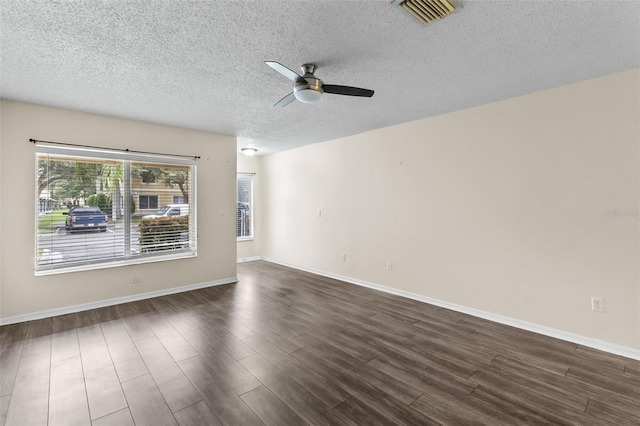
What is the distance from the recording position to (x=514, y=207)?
330cm

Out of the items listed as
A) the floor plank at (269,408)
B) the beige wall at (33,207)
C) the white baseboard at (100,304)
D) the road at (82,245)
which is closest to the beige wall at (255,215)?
the beige wall at (33,207)

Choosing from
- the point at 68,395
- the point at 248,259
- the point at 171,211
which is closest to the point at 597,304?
the point at 68,395

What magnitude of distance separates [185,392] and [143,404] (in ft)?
0.87

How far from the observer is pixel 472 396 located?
6.81 feet

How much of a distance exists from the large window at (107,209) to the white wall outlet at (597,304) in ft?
17.0

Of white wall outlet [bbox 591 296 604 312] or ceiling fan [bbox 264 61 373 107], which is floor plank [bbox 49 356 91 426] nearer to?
ceiling fan [bbox 264 61 373 107]

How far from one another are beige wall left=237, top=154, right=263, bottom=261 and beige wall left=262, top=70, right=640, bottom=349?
283 centimetres

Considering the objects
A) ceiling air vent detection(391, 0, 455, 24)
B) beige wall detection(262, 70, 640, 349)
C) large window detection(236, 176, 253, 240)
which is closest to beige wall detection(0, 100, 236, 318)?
large window detection(236, 176, 253, 240)

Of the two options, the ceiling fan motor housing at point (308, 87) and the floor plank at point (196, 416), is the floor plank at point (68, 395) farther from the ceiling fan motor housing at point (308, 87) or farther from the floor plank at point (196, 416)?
the ceiling fan motor housing at point (308, 87)

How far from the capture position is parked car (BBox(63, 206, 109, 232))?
372 cm

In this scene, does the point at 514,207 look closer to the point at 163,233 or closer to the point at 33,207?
the point at 163,233

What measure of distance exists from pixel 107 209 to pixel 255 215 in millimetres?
3560

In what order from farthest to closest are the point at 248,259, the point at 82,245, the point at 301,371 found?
the point at 248,259 → the point at 82,245 → the point at 301,371

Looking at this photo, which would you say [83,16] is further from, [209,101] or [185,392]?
[185,392]
